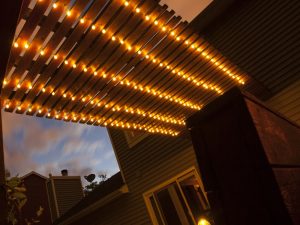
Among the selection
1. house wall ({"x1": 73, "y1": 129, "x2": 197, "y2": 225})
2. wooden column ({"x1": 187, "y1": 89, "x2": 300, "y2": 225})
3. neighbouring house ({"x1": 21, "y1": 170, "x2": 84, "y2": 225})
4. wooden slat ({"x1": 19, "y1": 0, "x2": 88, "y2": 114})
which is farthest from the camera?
neighbouring house ({"x1": 21, "y1": 170, "x2": 84, "y2": 225})

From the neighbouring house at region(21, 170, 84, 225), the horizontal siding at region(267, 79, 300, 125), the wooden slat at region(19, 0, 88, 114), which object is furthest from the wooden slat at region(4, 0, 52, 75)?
the neighbouring house at region(21, 170, 84, 225)

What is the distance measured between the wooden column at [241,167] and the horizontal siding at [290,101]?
7034 millimetres

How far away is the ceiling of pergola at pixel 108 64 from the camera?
156 inches

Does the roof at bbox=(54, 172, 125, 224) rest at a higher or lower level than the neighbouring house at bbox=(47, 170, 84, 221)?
lower

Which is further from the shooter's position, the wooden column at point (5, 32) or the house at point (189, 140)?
the house at point (189, 140)

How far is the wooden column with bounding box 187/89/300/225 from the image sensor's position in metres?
1.45

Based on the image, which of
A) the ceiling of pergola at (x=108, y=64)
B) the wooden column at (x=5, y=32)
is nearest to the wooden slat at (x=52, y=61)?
the ceiling of pergola at (x=108, y=64)

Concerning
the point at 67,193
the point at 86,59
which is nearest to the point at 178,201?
the point at 86,59

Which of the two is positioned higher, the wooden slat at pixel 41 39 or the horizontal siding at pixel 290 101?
the wooden slat at pixel 41 39

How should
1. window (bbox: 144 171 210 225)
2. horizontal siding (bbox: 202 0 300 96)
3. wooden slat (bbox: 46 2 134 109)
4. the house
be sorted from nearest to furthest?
wooden slat (bbox: 46 2 134 109) → horizontal siding (bbox: 202 0 300 96) → the house → window (bbox: 144 171 210 225)

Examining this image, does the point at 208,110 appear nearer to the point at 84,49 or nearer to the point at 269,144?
the point at 269,144

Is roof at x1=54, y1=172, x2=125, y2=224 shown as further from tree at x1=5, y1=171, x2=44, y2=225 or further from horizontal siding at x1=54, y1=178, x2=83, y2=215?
tree at x1=5, y1=171, x2=44, y2=225

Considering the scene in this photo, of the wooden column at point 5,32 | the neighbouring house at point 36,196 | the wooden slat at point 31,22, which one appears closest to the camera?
the wooden column at point 5,32

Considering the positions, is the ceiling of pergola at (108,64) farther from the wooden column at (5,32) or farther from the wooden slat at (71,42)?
the wooden column at (5,32)
